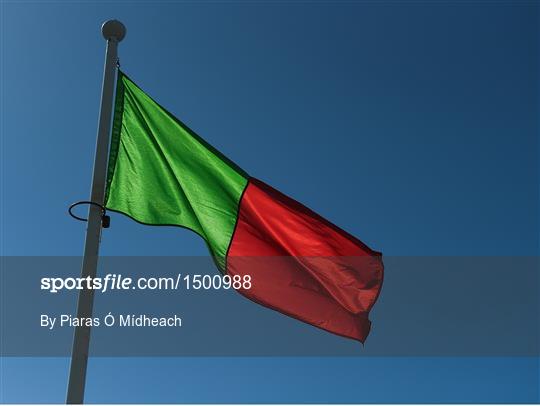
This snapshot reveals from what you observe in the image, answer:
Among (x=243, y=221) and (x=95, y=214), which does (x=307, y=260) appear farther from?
(x=95, y=214)

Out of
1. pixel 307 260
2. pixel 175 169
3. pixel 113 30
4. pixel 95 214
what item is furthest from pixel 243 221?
pixel 113 30

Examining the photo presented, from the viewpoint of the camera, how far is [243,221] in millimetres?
10688

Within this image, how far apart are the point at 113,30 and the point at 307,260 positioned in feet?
14.5

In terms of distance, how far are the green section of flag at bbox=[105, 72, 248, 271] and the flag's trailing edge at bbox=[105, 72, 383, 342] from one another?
15 millimetres

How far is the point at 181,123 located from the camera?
10430mm

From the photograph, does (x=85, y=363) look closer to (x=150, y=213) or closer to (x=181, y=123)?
(x=150, y=213)

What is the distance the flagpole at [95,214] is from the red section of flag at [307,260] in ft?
7.74

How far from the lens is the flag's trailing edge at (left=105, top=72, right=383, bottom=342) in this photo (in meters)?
10.2

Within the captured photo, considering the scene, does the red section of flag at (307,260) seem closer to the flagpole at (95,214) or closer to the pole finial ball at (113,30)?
the flagpole at (95,214)

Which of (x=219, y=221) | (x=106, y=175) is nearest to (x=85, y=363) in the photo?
(x=106, y=175)

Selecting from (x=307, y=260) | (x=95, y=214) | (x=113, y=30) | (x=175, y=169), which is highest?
(x=113, y=30)

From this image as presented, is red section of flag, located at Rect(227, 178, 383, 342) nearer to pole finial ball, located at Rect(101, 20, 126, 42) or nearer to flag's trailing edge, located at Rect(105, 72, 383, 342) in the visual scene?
flag's trailing edge, located at Rect(105, 72, 383, 342)

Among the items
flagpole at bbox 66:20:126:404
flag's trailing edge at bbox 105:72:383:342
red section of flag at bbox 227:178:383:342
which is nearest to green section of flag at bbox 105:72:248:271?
flag's trailing edge at bbox 105:72:383:342

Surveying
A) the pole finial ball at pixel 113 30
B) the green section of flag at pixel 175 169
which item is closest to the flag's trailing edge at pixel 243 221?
the green section of flag at pixel 175 169
